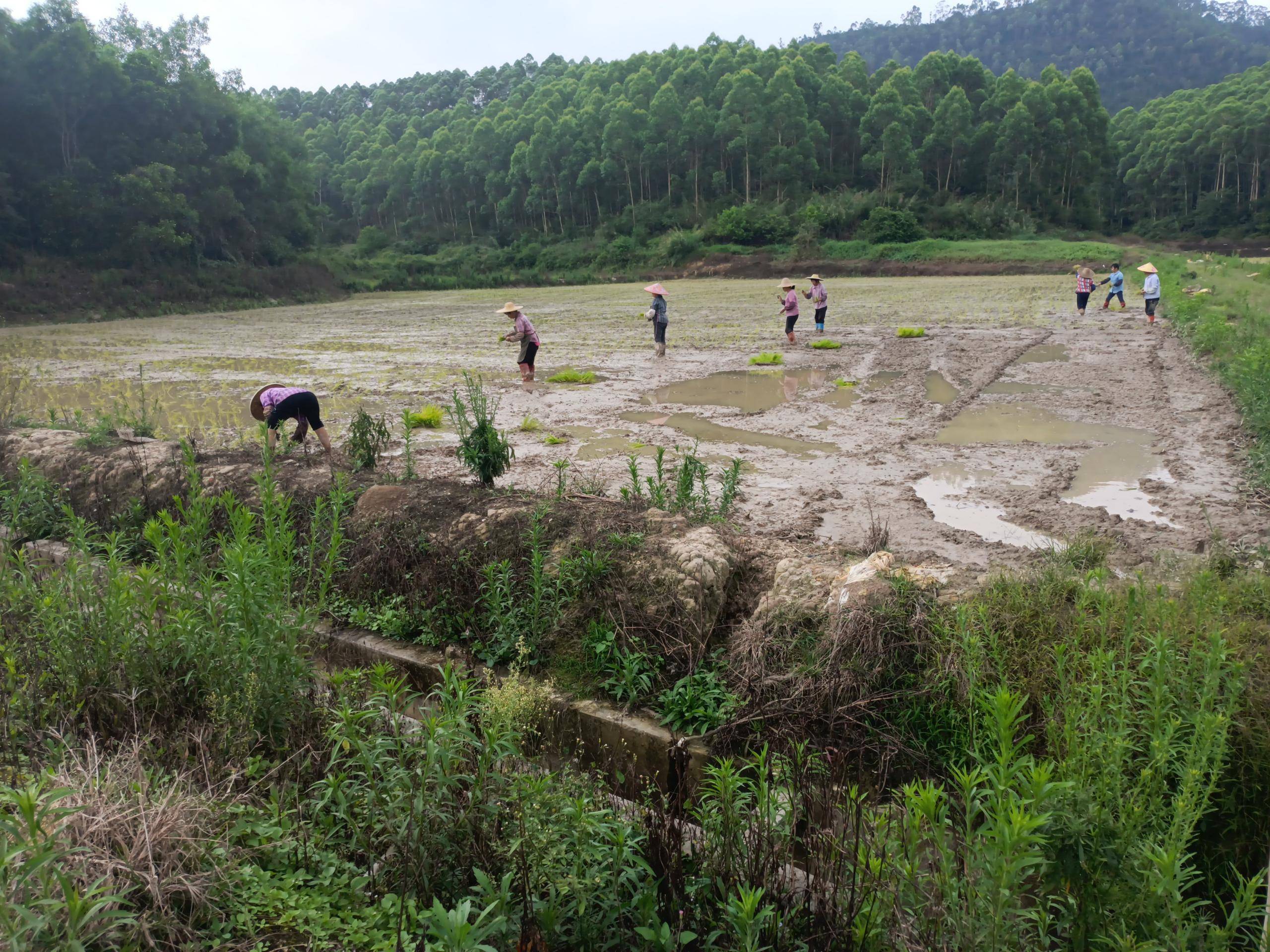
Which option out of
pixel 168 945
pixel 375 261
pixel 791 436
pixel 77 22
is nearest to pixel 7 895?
pixel 168 945

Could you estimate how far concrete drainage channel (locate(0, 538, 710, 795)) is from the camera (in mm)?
3684

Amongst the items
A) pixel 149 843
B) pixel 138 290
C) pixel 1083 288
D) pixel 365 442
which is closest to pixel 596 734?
pixel 149 843

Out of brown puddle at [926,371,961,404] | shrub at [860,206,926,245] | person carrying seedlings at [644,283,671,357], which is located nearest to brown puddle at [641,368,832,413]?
brown puddle at [926,371,961,404]

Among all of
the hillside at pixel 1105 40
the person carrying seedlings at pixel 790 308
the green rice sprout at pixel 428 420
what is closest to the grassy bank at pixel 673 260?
the person carrying seedlings at pixel 790 308

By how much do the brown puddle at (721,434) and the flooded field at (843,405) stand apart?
44mm

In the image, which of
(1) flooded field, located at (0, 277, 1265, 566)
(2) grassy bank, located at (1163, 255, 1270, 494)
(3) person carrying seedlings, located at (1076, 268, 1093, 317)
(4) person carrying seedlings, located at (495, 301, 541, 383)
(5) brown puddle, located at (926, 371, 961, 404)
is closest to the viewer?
(1) flooded field, located at (0, 277, 1265, 566)

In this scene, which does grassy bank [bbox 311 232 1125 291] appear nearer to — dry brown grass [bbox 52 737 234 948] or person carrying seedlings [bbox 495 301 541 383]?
person carrying seedlings [bbox 495 301 541 383]

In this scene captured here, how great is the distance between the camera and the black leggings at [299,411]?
8430 millimetres

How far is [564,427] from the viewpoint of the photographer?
11398 millimetres

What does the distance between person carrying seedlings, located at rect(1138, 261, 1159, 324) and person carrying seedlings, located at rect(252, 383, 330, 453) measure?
19.4 meters

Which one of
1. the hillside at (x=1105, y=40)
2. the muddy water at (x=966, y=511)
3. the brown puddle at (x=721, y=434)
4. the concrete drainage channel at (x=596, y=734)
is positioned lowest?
the concrete drainage channel at (x=596, y=734)

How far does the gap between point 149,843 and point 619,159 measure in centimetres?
7696

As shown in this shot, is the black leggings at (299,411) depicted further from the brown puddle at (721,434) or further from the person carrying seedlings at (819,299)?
the person carrying seedlings at (819,299)

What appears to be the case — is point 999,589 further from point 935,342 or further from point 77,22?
point 77,22
